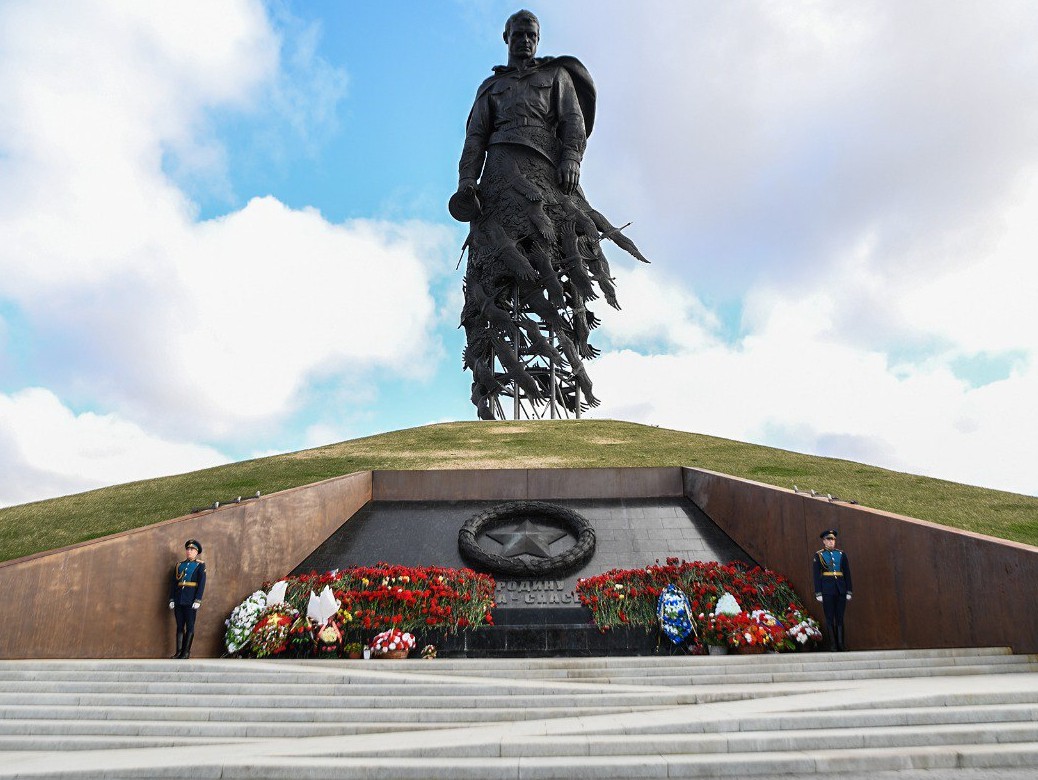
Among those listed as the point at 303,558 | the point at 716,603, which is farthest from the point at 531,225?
the point at 716,603

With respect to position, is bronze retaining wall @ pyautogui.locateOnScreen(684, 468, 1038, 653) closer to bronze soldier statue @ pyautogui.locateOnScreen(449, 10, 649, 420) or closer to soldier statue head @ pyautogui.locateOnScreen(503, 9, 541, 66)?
bronze soldier statue @ pyautogui.locateOnScreen(449, 10, 649, 420)

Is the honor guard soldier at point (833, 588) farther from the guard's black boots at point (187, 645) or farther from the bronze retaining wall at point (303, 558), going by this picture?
the guard's black boots at point (187, 645)

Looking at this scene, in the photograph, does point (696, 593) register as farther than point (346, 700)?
Yes

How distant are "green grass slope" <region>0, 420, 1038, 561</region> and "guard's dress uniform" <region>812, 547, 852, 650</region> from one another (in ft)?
11.0

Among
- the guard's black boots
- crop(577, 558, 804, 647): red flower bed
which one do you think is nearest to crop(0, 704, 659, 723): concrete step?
the guard's black boots

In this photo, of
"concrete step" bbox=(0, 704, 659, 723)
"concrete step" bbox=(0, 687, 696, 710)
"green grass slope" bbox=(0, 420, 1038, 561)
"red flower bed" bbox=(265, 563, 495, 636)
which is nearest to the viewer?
"concrete step" bbox=(0, 704, 659, 723)

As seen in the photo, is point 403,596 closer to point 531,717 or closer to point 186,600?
point 186,600

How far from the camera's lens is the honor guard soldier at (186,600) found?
6.11 m

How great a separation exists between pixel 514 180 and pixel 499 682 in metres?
20.5

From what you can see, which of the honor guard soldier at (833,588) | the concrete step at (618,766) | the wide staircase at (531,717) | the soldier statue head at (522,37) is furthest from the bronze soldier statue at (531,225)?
the concrete step at (618,766)

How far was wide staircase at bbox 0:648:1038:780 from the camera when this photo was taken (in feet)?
10.2

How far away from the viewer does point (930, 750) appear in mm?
3215

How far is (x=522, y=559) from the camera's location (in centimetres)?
775

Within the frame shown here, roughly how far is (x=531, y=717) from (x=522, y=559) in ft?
12.5
